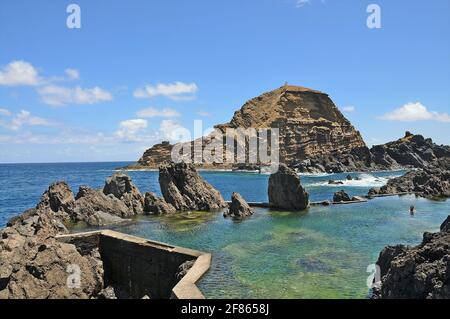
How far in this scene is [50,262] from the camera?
2325cm

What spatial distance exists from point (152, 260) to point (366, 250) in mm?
15213

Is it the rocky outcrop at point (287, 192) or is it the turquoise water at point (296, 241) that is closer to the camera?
the turquoise water at point (296, 241)

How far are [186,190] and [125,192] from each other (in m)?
8.68

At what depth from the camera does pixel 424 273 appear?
14.1 m

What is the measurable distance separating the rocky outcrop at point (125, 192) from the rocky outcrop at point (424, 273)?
41.8 metres

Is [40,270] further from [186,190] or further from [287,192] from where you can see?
[287,192]

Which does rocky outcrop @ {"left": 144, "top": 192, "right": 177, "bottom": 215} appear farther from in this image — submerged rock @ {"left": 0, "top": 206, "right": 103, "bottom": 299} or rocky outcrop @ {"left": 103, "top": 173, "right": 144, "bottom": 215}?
submerged rock @ {"left": 0, "top": 206, "right": 103, "bottom": 299}

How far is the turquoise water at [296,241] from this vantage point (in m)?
20.5

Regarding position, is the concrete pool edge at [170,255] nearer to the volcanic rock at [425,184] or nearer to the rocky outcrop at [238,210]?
the rocky outcrop at [238,210]

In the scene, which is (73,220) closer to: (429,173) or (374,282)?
(374,282)

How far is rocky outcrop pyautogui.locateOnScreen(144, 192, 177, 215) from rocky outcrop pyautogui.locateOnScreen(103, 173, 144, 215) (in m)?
1.34

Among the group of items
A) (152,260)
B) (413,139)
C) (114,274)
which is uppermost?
(413,139)

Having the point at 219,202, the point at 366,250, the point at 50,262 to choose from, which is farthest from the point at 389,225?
the point at 50,262

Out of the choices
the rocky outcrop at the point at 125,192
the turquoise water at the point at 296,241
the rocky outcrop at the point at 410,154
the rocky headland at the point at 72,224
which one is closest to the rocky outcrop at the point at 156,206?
the rocky headland at the point at 72,224
